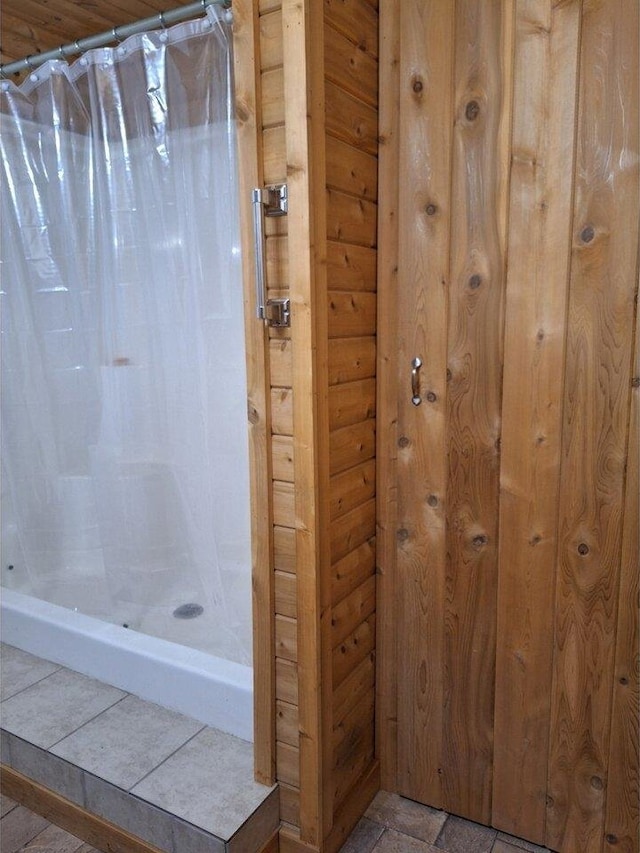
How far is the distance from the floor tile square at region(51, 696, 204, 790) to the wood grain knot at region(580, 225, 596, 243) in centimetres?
156

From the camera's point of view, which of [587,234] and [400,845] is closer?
[587,234]

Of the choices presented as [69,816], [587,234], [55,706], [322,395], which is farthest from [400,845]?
[587,234]

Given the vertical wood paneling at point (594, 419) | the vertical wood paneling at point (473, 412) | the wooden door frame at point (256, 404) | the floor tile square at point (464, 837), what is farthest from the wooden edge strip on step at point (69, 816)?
the vertical wood paneling at point (594, 419)

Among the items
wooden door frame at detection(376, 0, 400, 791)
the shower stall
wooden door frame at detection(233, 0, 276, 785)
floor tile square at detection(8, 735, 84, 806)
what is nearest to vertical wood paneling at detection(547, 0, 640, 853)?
wooden door frame at detection(376, 0, 400, 791)

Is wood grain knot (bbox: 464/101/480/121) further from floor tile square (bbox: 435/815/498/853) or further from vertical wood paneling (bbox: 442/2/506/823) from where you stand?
floor tile square (bbox: 435/815/498/853)

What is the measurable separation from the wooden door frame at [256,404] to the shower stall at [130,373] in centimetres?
18

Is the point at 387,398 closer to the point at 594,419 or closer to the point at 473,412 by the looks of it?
the point at 473,412

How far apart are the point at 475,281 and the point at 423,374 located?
247mm

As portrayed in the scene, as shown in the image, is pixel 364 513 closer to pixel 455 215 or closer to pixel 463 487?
Result: pixel 463 487

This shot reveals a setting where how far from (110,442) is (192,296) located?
610mm

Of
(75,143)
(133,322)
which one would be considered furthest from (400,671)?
(75,143)

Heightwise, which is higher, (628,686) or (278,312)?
(278,312)

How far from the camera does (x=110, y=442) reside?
7.42 feet

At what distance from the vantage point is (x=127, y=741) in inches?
69.3
